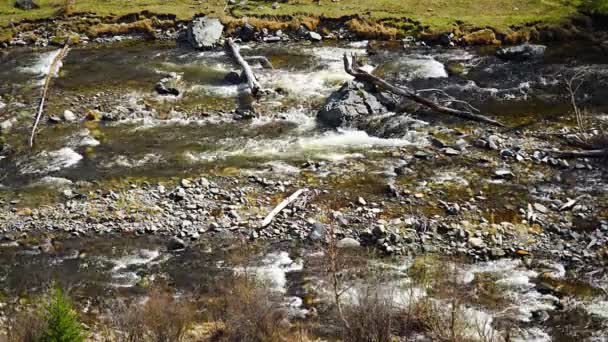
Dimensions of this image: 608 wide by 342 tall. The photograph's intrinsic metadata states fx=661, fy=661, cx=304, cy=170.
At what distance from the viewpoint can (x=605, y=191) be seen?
2044 cm

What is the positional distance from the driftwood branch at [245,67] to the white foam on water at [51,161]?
8.42m

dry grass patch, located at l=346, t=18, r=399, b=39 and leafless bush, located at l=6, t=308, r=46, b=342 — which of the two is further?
dry grass patch, located at l=346, t=18, r=399, b=39

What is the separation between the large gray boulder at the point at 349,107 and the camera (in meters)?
26.0

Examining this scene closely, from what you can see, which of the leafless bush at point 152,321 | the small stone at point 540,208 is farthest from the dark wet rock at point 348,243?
the small stone at point 540,208

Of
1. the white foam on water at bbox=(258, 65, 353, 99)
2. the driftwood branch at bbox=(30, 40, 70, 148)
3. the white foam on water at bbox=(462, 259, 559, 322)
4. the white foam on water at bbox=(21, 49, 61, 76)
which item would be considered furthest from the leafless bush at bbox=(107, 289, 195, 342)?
the white foam on water at bbox=(21, 49, 61, 76)

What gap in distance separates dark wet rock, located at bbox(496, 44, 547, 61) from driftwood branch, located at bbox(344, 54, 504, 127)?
6434 mm

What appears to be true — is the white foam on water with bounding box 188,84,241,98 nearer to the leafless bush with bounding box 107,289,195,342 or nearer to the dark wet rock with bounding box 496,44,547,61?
the dark wet rock with bounding box 496,44,547,61

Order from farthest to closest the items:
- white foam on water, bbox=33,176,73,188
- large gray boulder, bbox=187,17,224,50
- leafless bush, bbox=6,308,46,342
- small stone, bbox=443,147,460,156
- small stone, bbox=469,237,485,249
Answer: large gray boulder, bbox=187,17,224,50 → small stone, bbox=443,147,460,156 → white foam on water, bbox=33,176,73,188 → small stone, bbox=469,237,485,249 → leafless bush, bbox=6,308,46,342

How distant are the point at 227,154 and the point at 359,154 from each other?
479cm

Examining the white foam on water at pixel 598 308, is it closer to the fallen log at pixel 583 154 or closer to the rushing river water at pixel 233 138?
the rushing river water at pixel 233 138

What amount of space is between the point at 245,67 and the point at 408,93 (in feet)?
27.1

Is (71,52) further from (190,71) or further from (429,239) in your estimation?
(429,239)

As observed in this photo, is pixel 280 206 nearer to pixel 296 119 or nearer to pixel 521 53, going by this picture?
pixel 296 119

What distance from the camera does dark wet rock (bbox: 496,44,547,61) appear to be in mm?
31578
